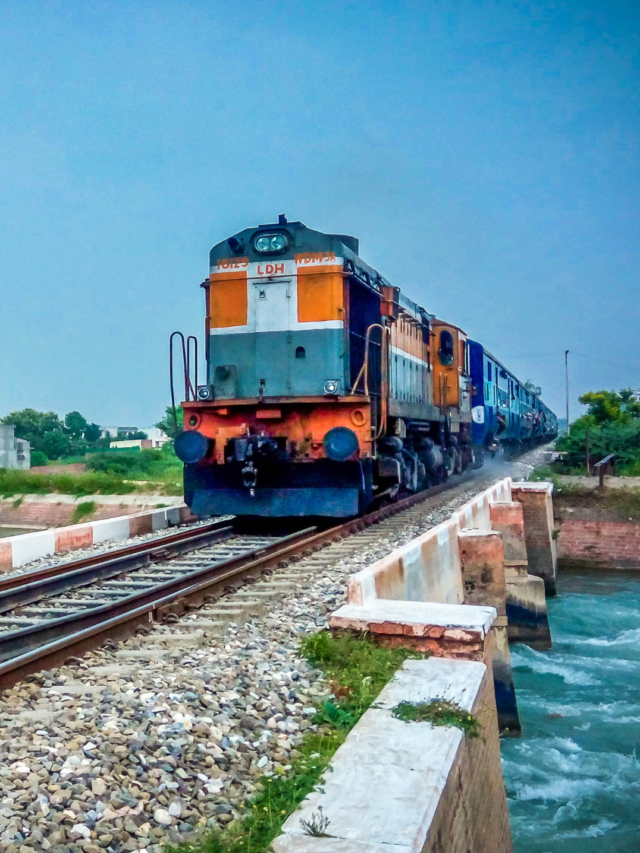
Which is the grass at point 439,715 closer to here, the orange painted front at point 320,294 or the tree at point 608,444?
the orange painted front at point 320,294

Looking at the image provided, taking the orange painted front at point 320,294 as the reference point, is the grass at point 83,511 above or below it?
below

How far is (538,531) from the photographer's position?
50.1ft

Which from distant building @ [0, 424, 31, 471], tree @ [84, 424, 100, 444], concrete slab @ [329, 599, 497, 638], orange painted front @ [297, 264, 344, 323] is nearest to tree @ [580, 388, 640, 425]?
orange painted front @ [297, 264, 344, 323]

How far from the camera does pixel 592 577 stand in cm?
1747

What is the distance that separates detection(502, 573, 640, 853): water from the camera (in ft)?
19.0

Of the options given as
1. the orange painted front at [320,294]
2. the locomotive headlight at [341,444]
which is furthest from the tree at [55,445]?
the locomotive headlight at [341,444]

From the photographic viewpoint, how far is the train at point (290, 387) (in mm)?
9555

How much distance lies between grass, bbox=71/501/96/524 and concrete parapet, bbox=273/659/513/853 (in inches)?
853

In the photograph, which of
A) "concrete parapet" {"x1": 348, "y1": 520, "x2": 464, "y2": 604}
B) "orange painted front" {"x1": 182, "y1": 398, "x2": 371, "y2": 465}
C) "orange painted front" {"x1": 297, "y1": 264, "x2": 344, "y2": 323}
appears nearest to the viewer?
"concrete parapet" {"x1": 348, "y1": 520, "x2": 464, "y2": 604}

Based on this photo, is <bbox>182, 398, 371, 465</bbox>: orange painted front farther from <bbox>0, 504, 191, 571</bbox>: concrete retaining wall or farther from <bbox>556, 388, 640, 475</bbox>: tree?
<bbox>556, 388, 640, 475</bbox>: tree

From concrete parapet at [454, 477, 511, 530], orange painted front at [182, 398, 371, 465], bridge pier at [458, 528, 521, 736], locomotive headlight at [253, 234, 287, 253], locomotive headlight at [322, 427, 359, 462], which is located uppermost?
locomotive headlight at [253, 234, 287, 253]

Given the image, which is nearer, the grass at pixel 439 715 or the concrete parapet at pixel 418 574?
the grass at pixel 439 715

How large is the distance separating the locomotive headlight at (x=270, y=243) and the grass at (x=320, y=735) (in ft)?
21.6

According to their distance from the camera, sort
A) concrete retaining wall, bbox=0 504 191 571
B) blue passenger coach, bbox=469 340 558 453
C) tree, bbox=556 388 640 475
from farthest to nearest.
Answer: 1. tree, bbox=556 388 640 475
2. blue passenger coach, bbox=469 340 558 453
3. concrete retaining wall, bbox=0 504 191 571
